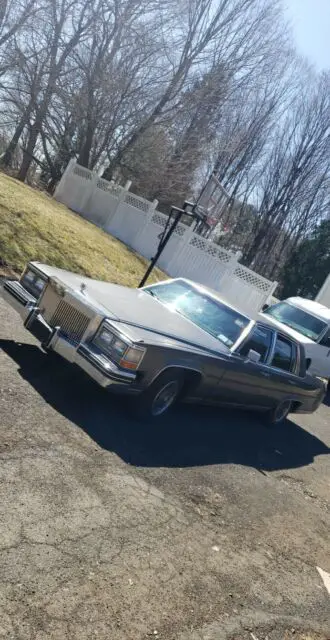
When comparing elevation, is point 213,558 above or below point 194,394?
below

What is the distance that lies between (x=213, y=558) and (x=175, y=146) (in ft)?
85.6

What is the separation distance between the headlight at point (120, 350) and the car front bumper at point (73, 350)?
6cm

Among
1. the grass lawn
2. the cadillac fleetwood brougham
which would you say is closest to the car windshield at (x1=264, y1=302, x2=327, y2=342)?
the grass lawn

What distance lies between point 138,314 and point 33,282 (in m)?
1.30

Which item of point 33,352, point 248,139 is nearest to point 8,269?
point 33,352

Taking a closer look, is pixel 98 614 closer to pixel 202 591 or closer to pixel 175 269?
pixel 202 591

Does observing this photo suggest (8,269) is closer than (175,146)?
Yes

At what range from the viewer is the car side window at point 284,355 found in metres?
7.56

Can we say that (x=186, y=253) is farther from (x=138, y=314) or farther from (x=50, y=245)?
(x=138, y=314)

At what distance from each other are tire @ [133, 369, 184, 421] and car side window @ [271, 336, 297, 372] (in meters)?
2.15

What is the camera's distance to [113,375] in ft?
16.0

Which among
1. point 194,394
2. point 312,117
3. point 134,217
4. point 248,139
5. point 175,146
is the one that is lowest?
point 194,394

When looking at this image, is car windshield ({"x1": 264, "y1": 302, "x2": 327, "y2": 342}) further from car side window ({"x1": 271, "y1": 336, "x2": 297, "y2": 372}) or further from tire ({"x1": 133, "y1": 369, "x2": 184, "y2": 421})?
tire ({"x1": 133, "y1": 369, "x2": 184, "y2": 421})

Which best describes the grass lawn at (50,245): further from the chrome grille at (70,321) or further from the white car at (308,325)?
the white car at (308,325)
